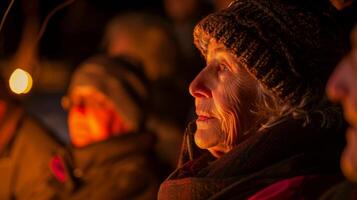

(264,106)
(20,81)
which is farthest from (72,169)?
(264,106)

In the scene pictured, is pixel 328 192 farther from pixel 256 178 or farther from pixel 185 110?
pixel 185 110

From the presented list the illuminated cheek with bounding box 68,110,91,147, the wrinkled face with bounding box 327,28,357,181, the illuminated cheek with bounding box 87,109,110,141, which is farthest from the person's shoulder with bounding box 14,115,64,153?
the wrinkled face with bounding box 327,28,357,181

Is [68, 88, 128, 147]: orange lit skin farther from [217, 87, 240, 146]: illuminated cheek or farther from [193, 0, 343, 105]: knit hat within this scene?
[193, 0, 343, 105]: knit hat

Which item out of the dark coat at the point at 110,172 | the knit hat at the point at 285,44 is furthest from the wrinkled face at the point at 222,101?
the dark coat at the point at 110,172

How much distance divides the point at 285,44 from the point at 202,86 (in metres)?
0.37

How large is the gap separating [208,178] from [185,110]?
13.9ft

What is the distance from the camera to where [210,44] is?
2.70 metres

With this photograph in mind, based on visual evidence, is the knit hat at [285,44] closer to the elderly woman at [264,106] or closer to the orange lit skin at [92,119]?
the elderly woman at [264,106]

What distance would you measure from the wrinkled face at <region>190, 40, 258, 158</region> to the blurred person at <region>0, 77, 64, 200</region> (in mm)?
2010

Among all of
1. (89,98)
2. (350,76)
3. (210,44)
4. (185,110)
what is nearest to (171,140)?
(185,110)

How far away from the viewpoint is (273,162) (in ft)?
7.97

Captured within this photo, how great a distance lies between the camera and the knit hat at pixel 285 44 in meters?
2.51

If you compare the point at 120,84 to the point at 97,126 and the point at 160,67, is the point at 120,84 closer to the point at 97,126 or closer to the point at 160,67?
the point at 97,126

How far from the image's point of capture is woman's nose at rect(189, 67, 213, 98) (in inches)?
105
